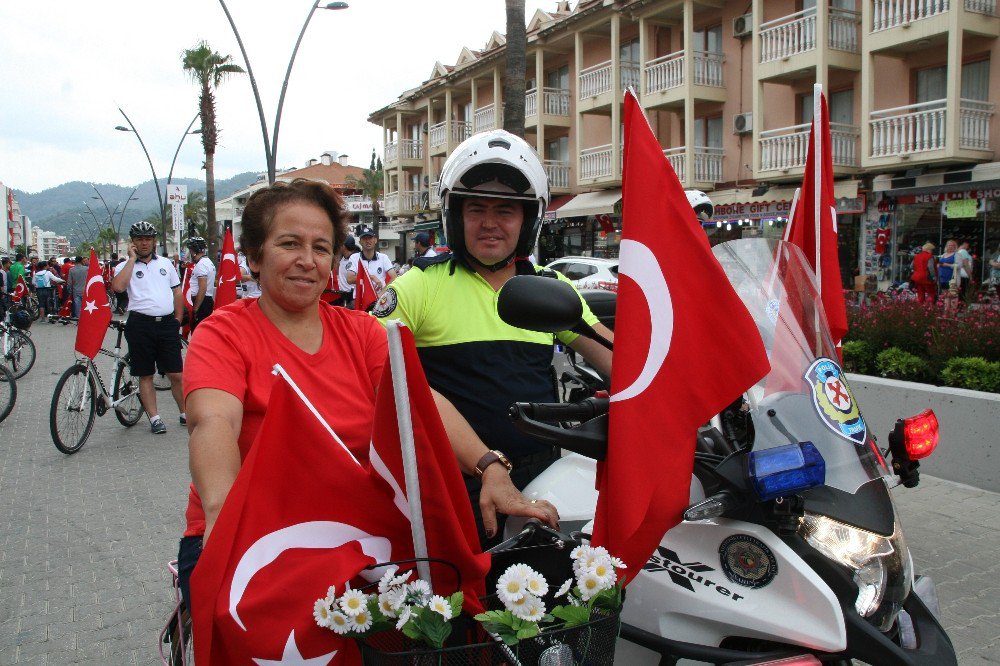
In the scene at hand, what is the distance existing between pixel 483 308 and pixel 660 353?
3.22 feet

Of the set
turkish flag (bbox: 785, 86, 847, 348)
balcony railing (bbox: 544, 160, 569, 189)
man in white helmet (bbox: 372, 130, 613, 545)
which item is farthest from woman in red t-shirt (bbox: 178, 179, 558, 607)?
balcony railing (bbox: 544, 160, 569, 189)

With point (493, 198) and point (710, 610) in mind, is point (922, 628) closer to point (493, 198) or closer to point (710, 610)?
point (710, 610)

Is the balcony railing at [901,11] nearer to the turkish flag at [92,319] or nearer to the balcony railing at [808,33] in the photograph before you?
the balcony railing at [808,33]

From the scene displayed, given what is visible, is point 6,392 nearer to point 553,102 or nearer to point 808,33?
point 808,33

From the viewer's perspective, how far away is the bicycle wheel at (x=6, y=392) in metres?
8.73

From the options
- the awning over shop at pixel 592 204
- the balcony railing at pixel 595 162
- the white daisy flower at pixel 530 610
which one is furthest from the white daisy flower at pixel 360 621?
the balcony railing at pixel 595 162

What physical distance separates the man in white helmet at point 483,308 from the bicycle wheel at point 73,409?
609cm

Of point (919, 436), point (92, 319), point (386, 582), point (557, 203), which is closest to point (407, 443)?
point (386, 582)

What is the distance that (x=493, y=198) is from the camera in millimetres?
2600

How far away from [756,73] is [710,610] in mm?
22912

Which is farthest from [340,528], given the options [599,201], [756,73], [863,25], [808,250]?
[599,201]

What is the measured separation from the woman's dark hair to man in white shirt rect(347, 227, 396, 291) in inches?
337

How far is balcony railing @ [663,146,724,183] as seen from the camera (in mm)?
24734

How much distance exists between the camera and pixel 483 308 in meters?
2.60
